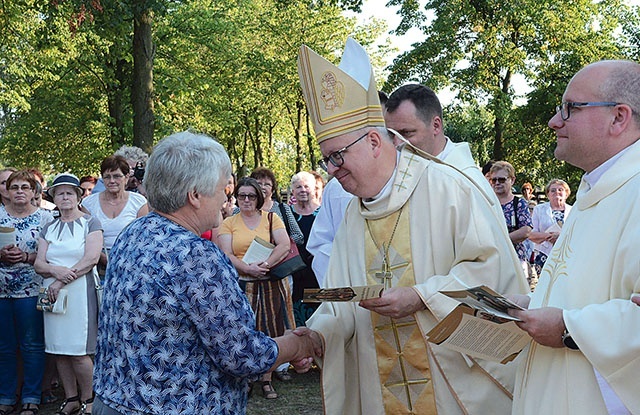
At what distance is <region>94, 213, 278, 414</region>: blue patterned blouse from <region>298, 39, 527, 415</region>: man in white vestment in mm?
625

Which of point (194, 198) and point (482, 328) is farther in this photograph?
point (194, 198)

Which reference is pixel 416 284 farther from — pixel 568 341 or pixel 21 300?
pixel 21 300

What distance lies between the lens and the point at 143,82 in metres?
14.3

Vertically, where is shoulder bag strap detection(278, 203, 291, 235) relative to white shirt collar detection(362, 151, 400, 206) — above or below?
below

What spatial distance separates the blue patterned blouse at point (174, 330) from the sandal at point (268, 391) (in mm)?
4475

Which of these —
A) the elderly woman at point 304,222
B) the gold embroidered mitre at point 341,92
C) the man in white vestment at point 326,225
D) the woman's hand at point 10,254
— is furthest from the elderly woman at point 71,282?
the gold embroidered mitre at point 341,92

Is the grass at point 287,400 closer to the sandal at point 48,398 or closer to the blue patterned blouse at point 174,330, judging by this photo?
the sandal at point 48,398

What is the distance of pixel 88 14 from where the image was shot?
39.1 ft

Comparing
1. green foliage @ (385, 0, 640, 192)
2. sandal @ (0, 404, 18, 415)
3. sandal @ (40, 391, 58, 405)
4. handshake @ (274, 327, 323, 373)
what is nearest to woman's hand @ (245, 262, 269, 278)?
sandal @ (40, 391, 58, 405)

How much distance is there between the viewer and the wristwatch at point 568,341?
93.7 inches

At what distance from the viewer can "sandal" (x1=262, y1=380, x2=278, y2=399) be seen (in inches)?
284

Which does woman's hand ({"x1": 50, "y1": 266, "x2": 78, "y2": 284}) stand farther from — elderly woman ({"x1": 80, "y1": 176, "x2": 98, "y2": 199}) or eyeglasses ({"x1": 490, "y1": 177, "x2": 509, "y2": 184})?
eyeglasses ({"x1": 490, "y1": 177, "x2": 509, "y2": 184})

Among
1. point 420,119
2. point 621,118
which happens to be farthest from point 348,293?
point 420,119

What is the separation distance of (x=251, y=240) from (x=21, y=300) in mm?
2254
